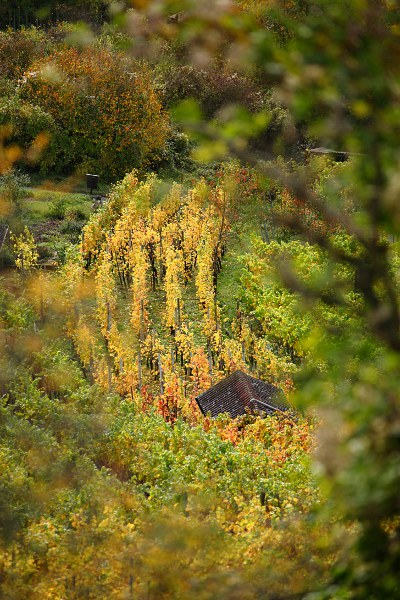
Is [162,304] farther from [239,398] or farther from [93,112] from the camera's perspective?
[93,112]

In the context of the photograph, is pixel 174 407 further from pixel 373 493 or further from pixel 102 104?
pixel 102 104

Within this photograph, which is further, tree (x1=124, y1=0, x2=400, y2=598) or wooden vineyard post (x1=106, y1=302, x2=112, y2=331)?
wooden vineyard post (x1=106, y1=302, x2=112, y2=331)

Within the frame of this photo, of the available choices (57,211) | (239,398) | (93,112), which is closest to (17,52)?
(93,112)

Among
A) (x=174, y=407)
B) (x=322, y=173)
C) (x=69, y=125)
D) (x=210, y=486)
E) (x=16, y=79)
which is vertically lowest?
(x=210, y=486)

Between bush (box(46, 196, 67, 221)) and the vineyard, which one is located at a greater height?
bush (box(46, 196, 67, 221))

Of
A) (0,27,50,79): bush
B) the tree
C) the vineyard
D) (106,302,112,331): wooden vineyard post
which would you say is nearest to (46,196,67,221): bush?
the vineyard

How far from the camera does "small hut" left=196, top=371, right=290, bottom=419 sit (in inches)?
480

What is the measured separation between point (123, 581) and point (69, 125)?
22.8 m

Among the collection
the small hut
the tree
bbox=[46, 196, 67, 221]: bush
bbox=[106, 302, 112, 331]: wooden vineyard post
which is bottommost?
the tree

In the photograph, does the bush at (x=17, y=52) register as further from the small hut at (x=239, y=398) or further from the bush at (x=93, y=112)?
the small hut at (x=239, y=398)

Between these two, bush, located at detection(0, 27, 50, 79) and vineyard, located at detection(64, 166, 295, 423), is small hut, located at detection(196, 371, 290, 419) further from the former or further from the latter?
bush, located at detection(0, 27, 50, 79)

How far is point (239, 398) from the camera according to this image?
12.4 metres

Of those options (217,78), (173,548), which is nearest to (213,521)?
(173,548)

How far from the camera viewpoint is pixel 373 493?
1.99 m
